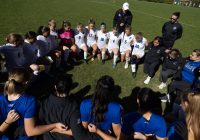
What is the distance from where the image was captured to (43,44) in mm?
10352

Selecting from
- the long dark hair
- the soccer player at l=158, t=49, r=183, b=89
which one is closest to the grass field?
the soccer player at l=158, t=49, r=183, b=89

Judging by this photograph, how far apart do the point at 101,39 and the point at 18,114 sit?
24.6 ft

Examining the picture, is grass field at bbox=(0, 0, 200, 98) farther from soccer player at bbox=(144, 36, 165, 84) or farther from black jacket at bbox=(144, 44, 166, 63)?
black jacket at bbox=(144, 44, 166, 63)

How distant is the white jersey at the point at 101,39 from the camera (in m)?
12.0

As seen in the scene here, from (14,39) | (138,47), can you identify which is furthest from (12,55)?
(138,47)

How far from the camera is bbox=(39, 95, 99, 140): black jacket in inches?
193

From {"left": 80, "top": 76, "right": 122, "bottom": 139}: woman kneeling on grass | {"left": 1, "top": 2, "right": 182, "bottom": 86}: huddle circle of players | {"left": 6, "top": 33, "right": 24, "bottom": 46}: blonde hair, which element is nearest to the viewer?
{"left": 80, "top": 76, "right": 122, "bottom": 139}: woman kneeling on grass

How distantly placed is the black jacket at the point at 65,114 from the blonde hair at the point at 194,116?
1.77 metres

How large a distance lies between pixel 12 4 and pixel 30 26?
779cm

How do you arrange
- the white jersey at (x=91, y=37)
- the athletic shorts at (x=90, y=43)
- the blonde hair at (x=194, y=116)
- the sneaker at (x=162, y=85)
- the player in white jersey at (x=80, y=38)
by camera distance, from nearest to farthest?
the blonde hair at (x=194, y=116), the sneaker at (x=162, y=85), the player in white jersey at (x=80, y=38), the white jersey at (x=91, y=37), the athletic shorts at (x=90, y=43)

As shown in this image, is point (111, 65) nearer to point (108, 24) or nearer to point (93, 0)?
point (108, 24)

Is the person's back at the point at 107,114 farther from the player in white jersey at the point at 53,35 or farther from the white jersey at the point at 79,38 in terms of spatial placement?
the white jersey at the point at 79,38

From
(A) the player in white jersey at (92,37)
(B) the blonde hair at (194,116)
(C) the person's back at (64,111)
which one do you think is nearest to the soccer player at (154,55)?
(A) the player in white jersey at (92,37)

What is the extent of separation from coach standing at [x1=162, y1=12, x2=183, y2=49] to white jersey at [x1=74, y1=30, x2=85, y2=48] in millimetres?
3500
